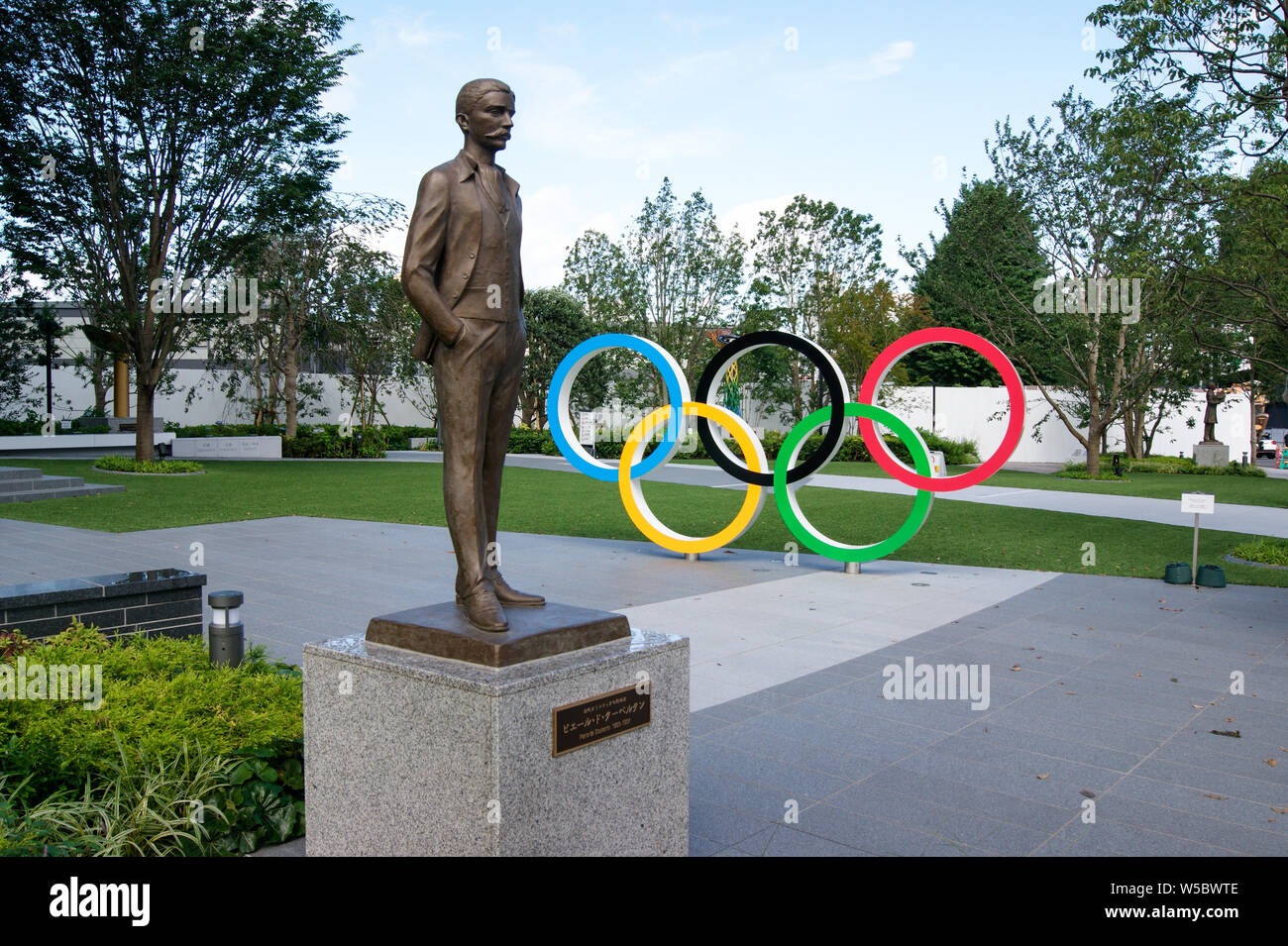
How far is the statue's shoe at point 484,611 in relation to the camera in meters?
3.92

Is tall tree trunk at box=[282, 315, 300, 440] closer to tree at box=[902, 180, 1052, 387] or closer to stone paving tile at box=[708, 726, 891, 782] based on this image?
tree at box=[902, 180, 1052, 387]

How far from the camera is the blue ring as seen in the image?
12633 mm

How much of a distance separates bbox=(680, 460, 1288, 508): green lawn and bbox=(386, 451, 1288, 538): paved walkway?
0.64 meters

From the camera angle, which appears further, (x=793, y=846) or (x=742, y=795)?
(x=742, y=795)

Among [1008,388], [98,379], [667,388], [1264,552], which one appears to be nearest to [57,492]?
[667,388]

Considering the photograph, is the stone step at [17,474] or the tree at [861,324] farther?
the tree at [861,324]

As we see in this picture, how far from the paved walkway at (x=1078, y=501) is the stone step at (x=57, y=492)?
14135mm

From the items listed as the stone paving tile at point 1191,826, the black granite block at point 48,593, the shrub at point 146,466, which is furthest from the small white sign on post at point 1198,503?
the shrub at point 146,466

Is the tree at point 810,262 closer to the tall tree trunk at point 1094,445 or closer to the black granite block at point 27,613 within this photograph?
the tall tree trunk at point 1094,445

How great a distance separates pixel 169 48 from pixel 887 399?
2899cm

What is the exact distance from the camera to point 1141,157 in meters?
12.9

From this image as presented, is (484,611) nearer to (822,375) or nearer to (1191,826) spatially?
(1191,826)

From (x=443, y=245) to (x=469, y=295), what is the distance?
248 millimetres

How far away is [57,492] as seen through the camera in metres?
19.7
